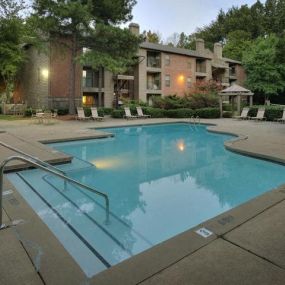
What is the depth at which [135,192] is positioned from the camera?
6.66 metres

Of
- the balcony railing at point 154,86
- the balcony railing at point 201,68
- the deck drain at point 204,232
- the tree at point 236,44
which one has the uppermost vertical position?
the tree at point 236,44

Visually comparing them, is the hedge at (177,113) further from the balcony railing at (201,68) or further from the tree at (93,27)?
the balcony railing at (201,68)

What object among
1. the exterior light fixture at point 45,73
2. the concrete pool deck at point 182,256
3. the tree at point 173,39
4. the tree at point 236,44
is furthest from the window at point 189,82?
the concrete pool deck at point 182,256

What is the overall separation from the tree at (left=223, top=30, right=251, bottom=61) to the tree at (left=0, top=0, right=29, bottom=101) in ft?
109

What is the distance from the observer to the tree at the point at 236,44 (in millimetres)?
48178

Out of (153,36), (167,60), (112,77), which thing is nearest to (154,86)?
(167,60)

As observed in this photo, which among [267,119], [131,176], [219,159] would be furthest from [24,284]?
[267,119]

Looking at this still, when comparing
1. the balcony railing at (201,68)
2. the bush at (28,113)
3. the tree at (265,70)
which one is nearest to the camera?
the bush at (28,113)

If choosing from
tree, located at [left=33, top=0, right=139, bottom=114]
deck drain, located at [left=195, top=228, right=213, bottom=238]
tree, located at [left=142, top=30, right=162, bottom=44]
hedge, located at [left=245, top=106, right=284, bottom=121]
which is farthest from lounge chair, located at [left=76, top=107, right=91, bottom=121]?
tree, located at [left=142, top=30, right=162, bottom=44]

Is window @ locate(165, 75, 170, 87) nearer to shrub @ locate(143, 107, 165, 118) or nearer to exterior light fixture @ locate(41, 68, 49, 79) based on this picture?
shrub @ locate(143, 107, 165, 118)

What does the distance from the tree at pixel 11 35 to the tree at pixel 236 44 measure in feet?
109

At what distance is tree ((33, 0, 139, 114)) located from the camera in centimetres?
2012

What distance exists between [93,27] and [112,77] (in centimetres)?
798

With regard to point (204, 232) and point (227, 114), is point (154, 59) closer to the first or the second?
point (227, 114)
